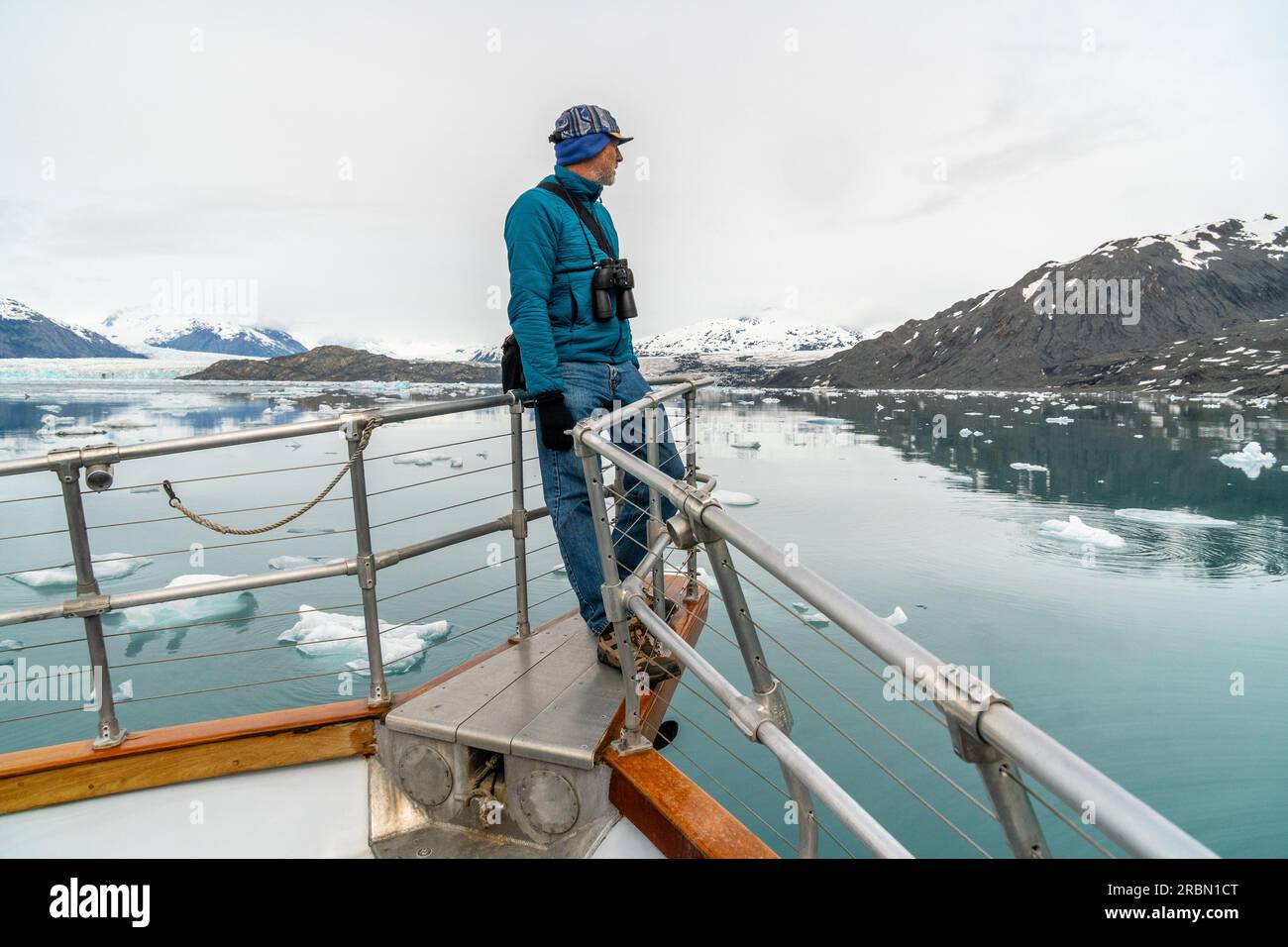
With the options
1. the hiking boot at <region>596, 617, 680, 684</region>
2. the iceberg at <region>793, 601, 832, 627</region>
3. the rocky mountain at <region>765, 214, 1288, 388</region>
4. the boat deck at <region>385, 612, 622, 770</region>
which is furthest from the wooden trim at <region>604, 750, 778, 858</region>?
the rocky mountain at <region>765, 214, 1288, 388</region>

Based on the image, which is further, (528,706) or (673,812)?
(528,706)

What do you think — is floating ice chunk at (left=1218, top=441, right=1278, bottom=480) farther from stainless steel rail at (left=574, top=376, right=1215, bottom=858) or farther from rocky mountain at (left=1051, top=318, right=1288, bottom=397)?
rocky mountain at (left=1051, top=318, right=1288, bottom=397)

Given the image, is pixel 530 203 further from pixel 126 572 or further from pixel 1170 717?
pixel 126 572

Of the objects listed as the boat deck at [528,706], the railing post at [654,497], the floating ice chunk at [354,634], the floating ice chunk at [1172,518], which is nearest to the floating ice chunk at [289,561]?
the floating ice chunk at [354,634]

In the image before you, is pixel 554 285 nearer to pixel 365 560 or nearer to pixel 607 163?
pixel 607 163

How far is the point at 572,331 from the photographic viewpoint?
8.74 ft

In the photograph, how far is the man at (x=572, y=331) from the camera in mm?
2486

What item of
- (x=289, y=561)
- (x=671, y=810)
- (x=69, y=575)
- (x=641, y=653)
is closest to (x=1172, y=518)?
(x=641, y=653)

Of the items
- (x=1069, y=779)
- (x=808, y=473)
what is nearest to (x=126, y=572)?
(x=1069, y=779)

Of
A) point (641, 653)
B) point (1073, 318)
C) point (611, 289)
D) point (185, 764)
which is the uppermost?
point (1073, 318)

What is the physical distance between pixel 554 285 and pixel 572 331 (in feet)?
0.54

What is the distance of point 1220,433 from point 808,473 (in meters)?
16.6

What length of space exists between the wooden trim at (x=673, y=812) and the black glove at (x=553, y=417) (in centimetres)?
101

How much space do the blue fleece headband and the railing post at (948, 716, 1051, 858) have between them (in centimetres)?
232
